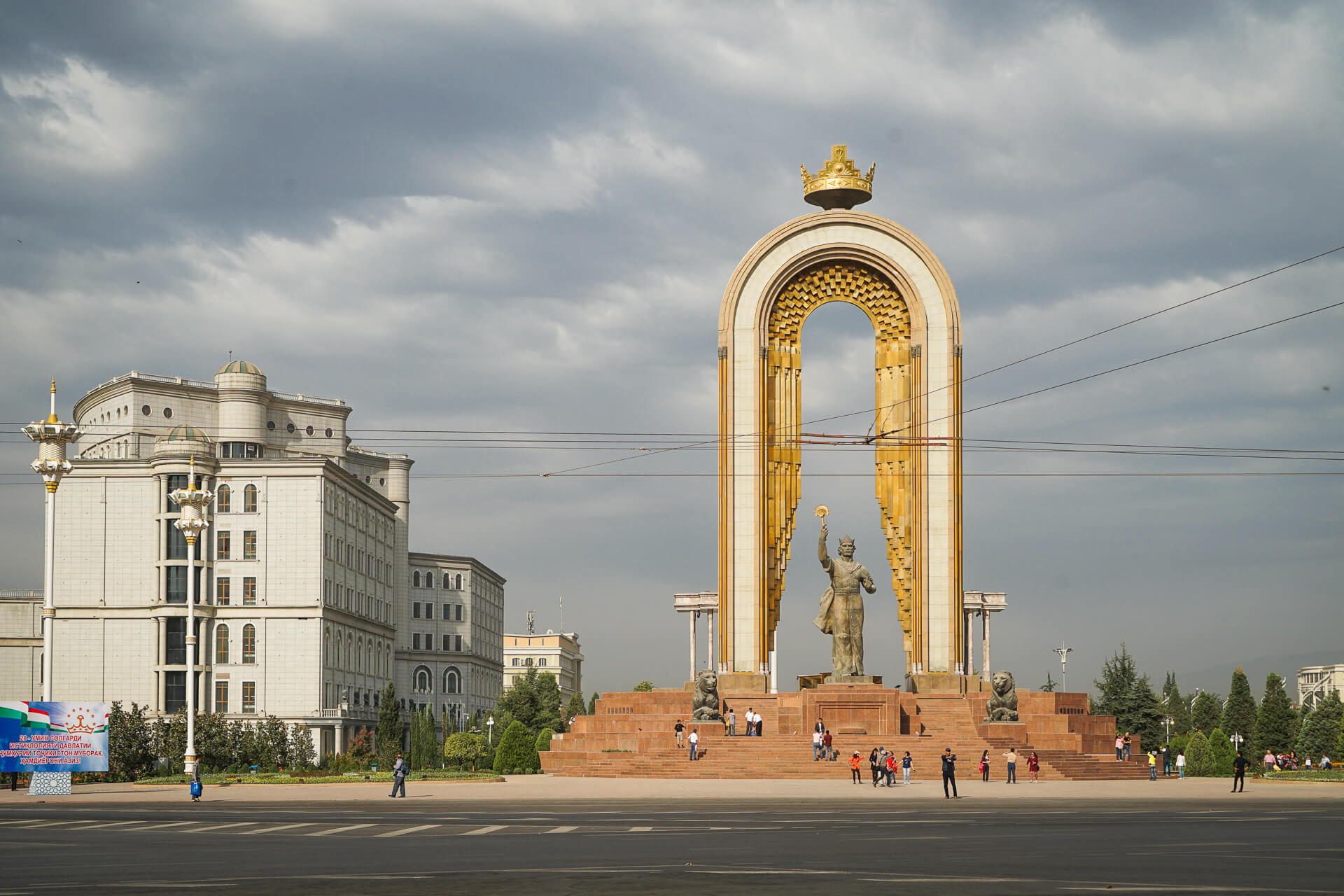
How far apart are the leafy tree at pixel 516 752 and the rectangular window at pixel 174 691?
41.9 meters

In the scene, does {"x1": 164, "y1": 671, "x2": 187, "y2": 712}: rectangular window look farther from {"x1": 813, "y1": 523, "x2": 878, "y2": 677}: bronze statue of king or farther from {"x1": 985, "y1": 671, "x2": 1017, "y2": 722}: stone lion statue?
{"x1": 985, "y1": 671, "x2": 1017, "y2": 722}: stone lion statue

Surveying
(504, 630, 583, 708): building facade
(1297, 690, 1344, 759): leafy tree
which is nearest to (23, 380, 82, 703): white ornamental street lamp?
(1297, 690, 1344, 759): leafy tree

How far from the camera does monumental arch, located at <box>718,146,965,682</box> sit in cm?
5291

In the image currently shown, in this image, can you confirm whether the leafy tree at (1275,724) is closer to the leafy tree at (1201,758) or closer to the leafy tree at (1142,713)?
the leafy tree at (1142,713)

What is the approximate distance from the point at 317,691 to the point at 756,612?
153ft

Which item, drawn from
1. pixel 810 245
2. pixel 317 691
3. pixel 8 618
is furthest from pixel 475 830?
pixel 8 618

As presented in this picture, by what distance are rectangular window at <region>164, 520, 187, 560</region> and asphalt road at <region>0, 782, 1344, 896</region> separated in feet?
198

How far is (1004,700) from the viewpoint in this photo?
146ft

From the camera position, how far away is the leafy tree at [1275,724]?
257 feet

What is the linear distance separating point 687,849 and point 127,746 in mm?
35128

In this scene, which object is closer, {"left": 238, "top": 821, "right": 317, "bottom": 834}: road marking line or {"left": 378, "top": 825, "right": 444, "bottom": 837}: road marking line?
{"left": 378, "top": 825, "right": 444, "bottom": 837}: road marking line

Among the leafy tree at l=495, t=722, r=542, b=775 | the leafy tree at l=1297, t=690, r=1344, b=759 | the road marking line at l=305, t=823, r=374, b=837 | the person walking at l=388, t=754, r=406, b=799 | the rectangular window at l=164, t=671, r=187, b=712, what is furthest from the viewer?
the rectangular window at l=164, t=671, r=187, b=712

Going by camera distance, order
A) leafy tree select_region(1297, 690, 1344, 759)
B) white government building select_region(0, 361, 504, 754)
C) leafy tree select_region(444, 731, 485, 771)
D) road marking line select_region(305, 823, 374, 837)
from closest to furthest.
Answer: road marking line select_region(305, 823, 374, 837) < leafy tree select_region(444, 731, 485, 771) < leafy tree select_region(1297, 690, 1344, 759) < white government building select_region(0, 361, 504, 754)

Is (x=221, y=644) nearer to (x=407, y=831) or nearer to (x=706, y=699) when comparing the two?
(x=706, y=699)
